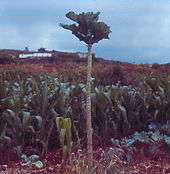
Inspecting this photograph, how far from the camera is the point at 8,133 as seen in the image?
338 inches

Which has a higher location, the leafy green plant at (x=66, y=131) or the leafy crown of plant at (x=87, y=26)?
the leafy crown of plant at (x=87, y=26)

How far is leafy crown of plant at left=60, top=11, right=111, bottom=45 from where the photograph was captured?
204 inches

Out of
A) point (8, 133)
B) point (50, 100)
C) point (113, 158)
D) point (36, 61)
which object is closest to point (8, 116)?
point (8, 133)

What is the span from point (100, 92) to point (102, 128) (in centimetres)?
54

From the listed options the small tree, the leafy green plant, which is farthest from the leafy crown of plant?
the leafy green plant

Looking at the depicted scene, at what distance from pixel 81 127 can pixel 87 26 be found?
3.92 m

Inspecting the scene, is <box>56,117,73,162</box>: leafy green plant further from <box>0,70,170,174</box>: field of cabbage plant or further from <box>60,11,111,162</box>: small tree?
<box>60,11,111,162</box>: small tree

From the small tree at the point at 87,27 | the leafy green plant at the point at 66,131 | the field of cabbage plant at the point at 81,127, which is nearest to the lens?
the small tree at the point at 87,27

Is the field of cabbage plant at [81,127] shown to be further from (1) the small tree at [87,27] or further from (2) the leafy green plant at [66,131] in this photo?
(1) the small tree at [87,27]

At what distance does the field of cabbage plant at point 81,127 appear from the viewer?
738 cm

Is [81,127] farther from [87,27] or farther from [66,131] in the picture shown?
[87,27]

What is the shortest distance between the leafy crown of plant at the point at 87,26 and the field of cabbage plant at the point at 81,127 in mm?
1560

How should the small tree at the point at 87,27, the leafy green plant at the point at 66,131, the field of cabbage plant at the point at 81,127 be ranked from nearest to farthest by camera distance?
the small tree at the point at 87,27 → the leafy green plant at the point at 66,131 → the field of cabbage plant at the point at 81,127

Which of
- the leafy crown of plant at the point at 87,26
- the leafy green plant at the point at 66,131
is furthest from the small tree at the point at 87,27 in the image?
the leafy green plant at the point at 66,131
